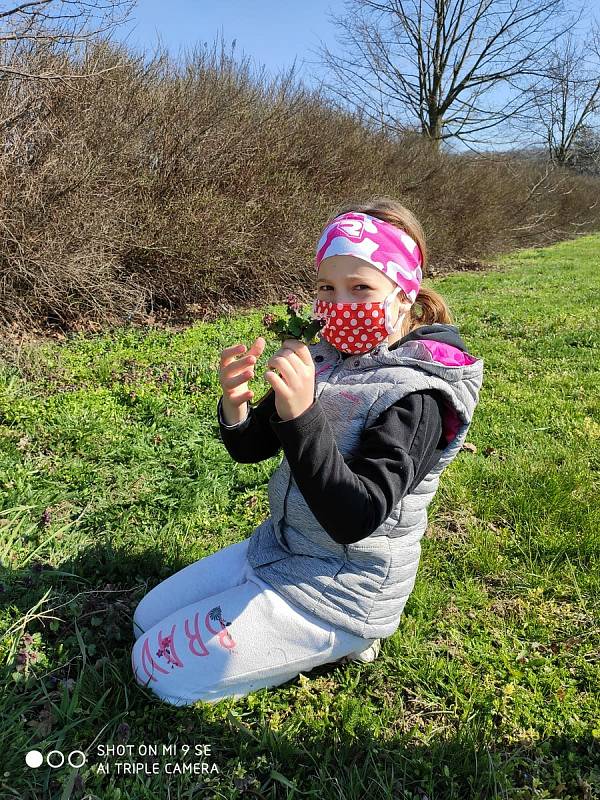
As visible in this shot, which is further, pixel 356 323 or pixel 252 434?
pixel 252 434

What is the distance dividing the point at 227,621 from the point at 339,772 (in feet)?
1.76

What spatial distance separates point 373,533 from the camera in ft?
5.71

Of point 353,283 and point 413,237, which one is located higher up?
point 413,237

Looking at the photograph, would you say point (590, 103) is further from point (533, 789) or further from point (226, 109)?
point (533, 789)

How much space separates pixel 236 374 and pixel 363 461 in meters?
0.51

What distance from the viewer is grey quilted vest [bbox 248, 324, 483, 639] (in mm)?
1653

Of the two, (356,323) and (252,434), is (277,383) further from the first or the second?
(252,434)

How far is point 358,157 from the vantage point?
36.8 feet

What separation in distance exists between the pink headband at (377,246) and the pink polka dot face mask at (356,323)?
0.06m

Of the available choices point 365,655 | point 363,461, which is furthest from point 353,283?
point 365,655

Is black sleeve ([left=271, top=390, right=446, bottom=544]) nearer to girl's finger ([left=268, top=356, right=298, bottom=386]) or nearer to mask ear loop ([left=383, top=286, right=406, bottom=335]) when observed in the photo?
girl's finger ([left=268, top=356, right=298, bottom=386])

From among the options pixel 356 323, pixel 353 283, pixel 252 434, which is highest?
pixel 353 283

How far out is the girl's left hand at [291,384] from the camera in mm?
1408

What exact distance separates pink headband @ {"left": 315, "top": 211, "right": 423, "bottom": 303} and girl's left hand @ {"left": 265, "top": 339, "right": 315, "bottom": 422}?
45cm
